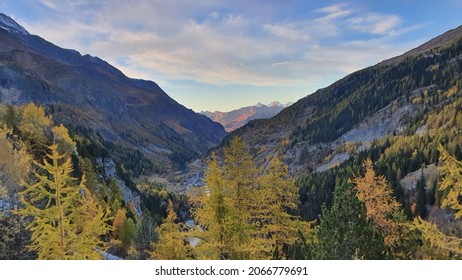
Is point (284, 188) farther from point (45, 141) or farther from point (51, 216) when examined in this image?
point (45, 141)

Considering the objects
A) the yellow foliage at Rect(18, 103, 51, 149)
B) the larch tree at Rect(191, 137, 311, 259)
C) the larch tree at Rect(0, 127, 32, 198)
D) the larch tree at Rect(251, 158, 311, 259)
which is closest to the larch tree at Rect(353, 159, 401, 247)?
the larch tree at Rect(191, 137, 311, 259)

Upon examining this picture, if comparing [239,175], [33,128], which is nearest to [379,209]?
[239,175]

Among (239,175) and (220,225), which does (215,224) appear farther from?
(239,175)

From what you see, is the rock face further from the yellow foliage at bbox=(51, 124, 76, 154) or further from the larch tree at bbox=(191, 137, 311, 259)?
the larch tree at bbox=(191, 137, 311, 259)

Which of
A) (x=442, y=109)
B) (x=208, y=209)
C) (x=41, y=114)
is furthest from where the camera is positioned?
(x=442, y=109)

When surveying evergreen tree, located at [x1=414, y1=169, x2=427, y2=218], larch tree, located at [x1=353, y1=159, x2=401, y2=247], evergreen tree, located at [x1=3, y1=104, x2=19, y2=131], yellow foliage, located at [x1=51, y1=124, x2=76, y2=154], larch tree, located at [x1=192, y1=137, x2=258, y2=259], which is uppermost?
evergreen tree, located at [x1=3, y1=104, x2=19, y2=131]

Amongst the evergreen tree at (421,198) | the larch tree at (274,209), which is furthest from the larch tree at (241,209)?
the evergreen tree at (421,198)

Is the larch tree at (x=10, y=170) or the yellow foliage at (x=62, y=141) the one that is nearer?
the larch tree at (x=10, y=170)

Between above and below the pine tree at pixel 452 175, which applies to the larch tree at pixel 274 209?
below

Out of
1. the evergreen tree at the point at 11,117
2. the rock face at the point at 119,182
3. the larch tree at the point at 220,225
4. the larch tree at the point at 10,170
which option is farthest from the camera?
the rock face at the point at 119,182

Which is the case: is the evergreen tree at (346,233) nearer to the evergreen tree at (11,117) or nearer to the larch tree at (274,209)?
the larch tree at (274,209)
